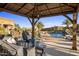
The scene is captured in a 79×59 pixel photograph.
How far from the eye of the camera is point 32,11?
6543 mm

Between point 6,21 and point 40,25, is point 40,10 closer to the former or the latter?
point 40,25

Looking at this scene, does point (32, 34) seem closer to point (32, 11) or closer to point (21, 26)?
point (21, 26)

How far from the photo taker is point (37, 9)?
6.46 meters

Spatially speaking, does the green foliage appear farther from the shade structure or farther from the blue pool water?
the shade structure

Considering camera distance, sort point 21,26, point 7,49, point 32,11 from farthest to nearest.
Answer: point 32,11, point 21,26, point 7,49

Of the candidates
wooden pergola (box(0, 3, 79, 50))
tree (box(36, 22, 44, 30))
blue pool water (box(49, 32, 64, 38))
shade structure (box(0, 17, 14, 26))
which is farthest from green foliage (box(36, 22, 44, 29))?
shade structure (box(0, 17, 14, 26))

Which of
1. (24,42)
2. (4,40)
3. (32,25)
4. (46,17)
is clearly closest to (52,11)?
(46,17)

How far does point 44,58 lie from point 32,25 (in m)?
1.26

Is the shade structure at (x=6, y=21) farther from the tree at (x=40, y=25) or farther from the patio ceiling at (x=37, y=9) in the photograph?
the tree at (x=40, y=25)

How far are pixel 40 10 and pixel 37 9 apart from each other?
0.42ft

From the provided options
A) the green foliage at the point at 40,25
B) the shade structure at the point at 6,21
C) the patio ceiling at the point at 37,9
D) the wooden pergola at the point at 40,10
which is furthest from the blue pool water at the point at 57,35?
the shade structure at the point at 6,21

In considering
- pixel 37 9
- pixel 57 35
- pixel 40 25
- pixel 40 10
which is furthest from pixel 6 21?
pixel 57 35

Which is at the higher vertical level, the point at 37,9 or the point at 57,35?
the point at 37,9

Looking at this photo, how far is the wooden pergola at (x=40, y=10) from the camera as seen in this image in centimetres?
618
